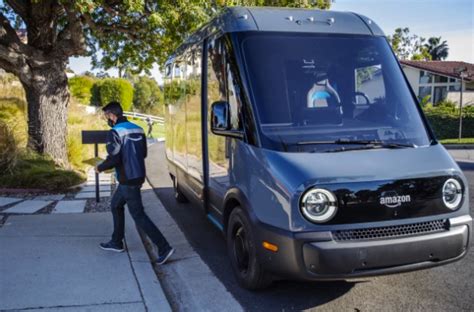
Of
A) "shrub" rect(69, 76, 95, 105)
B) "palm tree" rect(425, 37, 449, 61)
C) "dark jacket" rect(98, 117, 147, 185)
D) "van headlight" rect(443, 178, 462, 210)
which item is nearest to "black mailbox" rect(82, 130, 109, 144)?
"dark jacket" rect(98, 117, 147, 185)

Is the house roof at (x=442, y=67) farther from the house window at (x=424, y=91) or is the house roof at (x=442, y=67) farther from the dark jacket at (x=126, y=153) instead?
the dark jacket at (x=126, y=153)

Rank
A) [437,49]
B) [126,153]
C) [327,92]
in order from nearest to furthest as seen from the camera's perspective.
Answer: [327,92]
[126,153]
[437,49]

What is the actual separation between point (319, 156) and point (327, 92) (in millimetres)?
918

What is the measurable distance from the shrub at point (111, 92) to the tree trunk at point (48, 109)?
21953 mm

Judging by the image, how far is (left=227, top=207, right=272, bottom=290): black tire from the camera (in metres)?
4.02

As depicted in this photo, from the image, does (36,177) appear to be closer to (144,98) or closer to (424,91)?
(144,98)

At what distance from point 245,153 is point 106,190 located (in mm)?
5520

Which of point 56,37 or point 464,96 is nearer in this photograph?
point 56,37

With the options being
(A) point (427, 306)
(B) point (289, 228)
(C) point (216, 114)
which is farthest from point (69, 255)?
(A) point (427, 306)

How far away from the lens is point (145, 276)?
459cm

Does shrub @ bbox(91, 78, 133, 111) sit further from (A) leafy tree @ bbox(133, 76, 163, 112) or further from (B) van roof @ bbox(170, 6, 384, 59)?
(B) van roof @ bbox(170, 6, 384, 59)

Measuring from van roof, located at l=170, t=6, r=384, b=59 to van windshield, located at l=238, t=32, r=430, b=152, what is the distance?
0.28 ft

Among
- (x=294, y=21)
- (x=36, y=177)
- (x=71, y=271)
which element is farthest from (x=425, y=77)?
(x=71, y=271)

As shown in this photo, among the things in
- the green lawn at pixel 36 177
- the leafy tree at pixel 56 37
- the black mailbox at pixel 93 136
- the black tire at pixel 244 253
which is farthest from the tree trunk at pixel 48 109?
the black tire at pixel 244 253
